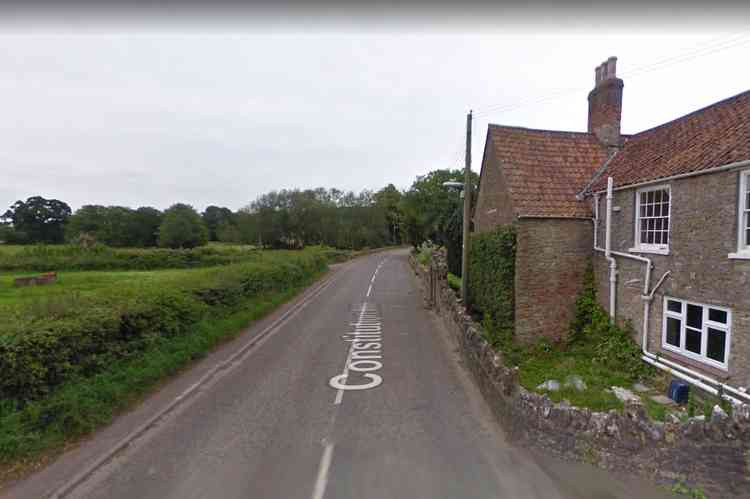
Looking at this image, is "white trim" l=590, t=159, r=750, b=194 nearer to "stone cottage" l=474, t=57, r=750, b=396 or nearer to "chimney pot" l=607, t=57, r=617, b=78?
"stone cottage" l=474, t=57, r=750, b=396

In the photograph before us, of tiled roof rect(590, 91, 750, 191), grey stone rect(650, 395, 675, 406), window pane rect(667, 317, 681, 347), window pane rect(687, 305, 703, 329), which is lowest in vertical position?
grey stone rect(650, 395, 675, 406)

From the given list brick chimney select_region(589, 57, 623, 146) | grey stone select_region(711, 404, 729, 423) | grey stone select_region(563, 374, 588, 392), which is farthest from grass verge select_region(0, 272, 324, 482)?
brick chimney select_region(589, 57, 623, 146)

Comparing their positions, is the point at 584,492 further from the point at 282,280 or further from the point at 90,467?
the point at 282,280

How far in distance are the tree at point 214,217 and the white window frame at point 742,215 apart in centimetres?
10517

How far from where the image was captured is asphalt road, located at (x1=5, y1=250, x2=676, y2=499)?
388cm

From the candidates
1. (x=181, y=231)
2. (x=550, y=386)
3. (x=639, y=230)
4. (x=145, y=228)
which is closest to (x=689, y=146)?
(x=639, y=230)

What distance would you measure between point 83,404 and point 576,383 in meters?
9.13

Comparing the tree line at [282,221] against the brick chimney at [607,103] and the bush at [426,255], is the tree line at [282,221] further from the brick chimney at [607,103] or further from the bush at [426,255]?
the brick chimney at [607,103]

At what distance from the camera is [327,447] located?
4699 mm

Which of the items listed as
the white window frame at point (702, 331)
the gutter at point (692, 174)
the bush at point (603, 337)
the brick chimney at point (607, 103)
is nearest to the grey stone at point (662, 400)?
the bush at point (603, 337)

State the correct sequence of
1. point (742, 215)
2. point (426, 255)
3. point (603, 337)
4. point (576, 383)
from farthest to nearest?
point (426, 255), point (603, 337), point (576, 383), point (742, 215)

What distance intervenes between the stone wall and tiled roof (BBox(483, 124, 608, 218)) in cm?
629

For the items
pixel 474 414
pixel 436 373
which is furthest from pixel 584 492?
pixel 436 373

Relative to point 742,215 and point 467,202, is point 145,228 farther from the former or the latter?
point 742,215
